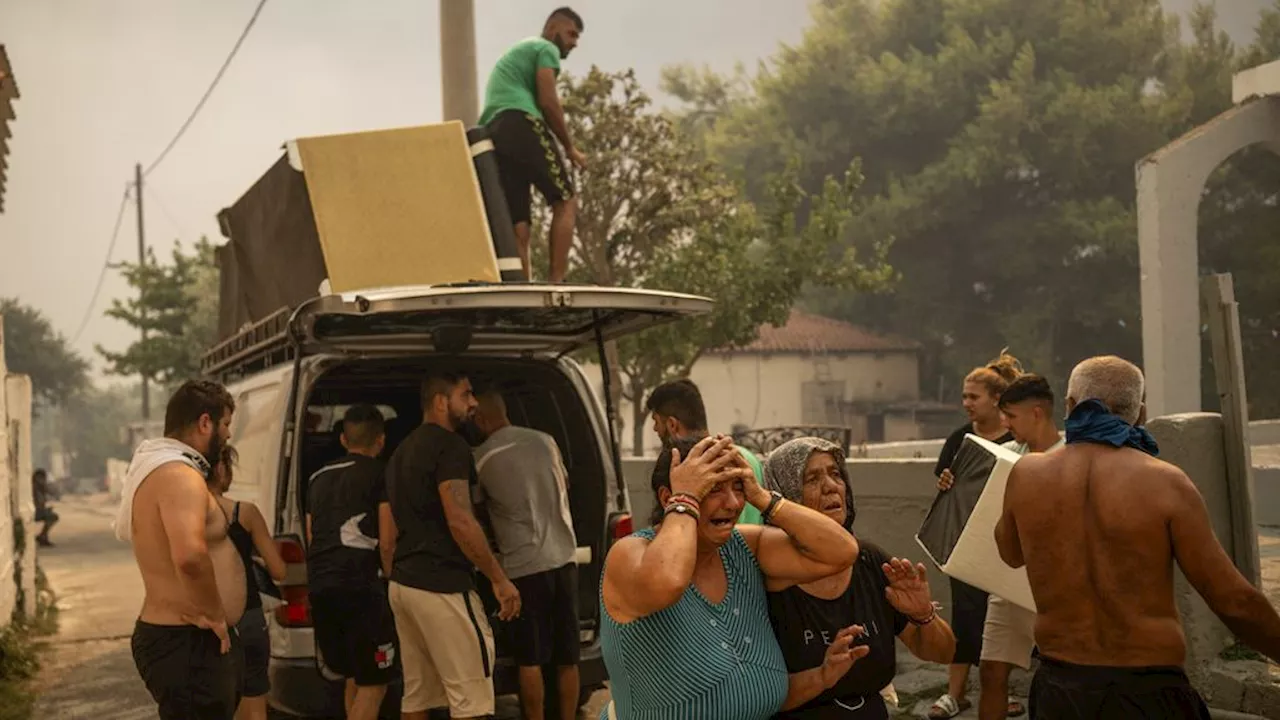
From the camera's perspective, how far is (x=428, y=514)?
18.8 feet

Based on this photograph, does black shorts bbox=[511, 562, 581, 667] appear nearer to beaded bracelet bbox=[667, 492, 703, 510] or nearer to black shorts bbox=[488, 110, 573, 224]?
black shorts bbox=[488, 110, 573, 224]

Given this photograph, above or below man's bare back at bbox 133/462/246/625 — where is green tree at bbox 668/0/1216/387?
above

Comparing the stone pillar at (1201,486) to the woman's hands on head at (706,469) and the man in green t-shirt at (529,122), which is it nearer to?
the man in green t-shirt at (529,122)

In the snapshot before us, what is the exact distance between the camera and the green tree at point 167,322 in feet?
107

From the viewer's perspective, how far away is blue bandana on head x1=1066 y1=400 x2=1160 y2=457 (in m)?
3.73

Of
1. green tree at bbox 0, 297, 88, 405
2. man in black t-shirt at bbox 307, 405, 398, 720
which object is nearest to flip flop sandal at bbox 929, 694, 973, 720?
man in black t-shirt at bbox 307, 405, 398, 720

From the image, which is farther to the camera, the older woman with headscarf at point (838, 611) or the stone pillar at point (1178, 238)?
the stone pillar at point (1178, 238)

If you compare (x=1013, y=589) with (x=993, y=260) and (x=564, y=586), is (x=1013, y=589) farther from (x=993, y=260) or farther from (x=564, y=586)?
(x=993, y=260)

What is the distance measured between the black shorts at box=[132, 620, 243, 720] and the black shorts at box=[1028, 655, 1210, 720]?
9.19 ft

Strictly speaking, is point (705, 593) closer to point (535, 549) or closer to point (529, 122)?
point (535, 549)

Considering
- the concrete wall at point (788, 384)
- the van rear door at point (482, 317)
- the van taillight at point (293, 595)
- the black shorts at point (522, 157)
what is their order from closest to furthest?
the van rear door at point (482, 317) → the van taillight at point (293, 595) → the black shorts at point (522, 157) → the concrete wall at point (788, 384)

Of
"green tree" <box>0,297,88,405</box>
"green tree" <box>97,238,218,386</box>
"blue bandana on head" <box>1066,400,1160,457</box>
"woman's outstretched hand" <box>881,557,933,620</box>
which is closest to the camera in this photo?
"woman's outstretched hand" <box>881,557,933,620</box>

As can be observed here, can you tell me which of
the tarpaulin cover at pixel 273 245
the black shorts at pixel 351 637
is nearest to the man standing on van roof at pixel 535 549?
the black shorts at pixel 351 637

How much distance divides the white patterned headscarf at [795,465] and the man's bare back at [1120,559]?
634 millimetres
